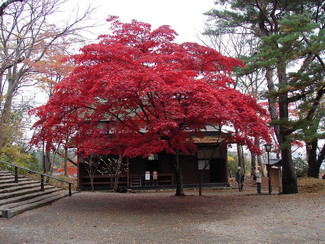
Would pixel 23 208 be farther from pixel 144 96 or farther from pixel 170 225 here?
pixel 144 96

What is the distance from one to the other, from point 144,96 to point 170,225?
14.3ft

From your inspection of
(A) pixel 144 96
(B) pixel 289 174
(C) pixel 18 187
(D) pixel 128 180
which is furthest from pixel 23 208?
(B) pixel 289 174

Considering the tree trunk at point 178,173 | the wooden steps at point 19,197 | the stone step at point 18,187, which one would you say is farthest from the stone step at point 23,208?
the tree trunk at point 178,173

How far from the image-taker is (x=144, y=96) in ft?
34.0

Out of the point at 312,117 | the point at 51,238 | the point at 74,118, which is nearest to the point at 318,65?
the point at 312,117

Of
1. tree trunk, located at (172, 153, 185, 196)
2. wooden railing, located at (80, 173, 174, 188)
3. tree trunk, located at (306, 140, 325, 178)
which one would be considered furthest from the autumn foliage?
tree trunk, located at (306, 140, 325, 178)

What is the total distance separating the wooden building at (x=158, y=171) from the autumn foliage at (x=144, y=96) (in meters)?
8.03

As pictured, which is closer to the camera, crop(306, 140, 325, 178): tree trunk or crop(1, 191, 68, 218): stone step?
crop(1, 191, 68, 218): stone step

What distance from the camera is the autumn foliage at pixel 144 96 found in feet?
30.3

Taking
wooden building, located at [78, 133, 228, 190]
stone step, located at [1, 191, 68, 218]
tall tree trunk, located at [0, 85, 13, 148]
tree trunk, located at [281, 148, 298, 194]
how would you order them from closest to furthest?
stone step, located at [1, 191, 68, 218]
tree trunk, located at [281, 148, 298, 194]
tall tree trunk, located at [0, 85, 13, 148]
wooden building, located at [78, 133, 228, 190]

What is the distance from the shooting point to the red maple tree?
9.23m

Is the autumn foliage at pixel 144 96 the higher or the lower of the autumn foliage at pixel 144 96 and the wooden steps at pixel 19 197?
the higher

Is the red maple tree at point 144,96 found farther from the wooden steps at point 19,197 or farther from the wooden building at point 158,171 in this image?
the wooden building at point 158,171

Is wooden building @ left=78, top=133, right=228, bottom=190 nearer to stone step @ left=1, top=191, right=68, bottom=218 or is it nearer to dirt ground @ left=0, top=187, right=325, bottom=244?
stone step @ left=1, top=191, right=68, bottom=218
